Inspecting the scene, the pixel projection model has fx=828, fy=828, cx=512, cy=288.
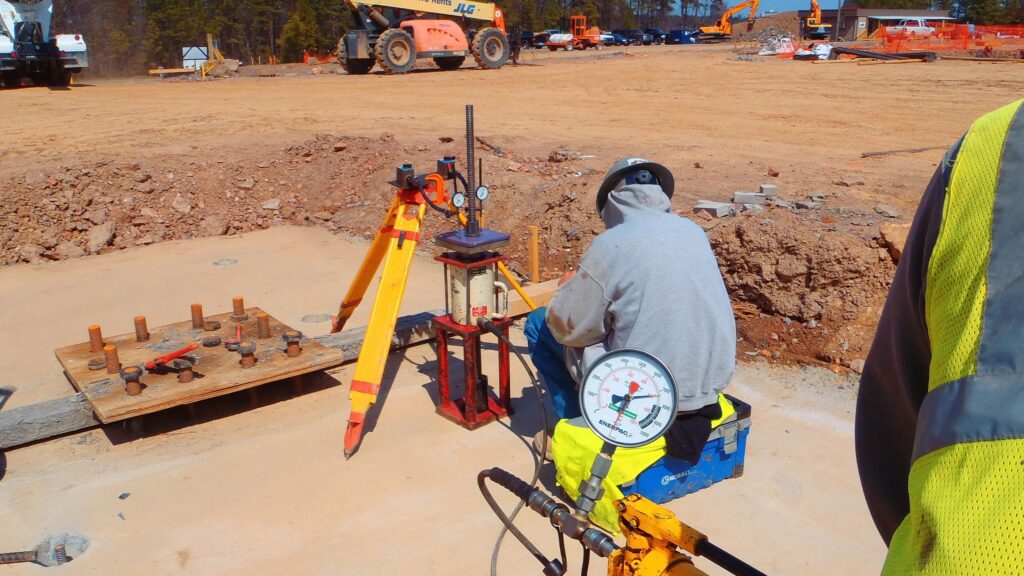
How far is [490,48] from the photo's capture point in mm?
23469

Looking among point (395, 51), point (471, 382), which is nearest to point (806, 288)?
point (471, 382)

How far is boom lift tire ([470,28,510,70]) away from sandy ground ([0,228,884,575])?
19121mm

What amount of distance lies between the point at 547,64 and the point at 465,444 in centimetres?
2357

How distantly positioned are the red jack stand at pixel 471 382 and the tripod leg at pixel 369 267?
67 cm

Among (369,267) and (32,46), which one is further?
(32,46)

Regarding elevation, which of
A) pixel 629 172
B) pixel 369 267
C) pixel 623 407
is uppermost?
pixel 629 172

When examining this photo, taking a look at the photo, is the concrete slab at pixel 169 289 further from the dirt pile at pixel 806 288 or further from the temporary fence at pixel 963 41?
the temporary fence at pixel 963 41

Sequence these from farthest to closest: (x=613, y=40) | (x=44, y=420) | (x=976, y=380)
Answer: (x=613, y=40) → (x=44, y=420) → (x=976, y=380)

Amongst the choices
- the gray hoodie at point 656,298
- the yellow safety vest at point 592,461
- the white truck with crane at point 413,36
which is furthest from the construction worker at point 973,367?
the white truck with crane at point 413,36

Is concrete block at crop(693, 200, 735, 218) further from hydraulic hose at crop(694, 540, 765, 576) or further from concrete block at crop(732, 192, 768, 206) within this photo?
hydraulic hose at crop(694, 540, 765, 576)

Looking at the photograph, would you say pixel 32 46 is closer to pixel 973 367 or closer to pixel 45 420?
pixel 45 420

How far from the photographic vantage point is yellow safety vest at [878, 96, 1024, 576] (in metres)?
0.66

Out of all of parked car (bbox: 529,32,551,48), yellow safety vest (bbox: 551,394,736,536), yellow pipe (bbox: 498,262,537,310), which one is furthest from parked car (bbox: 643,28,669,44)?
yellow safety vest (bbox: 551,394,736,536)

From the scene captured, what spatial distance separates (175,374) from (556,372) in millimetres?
2143
